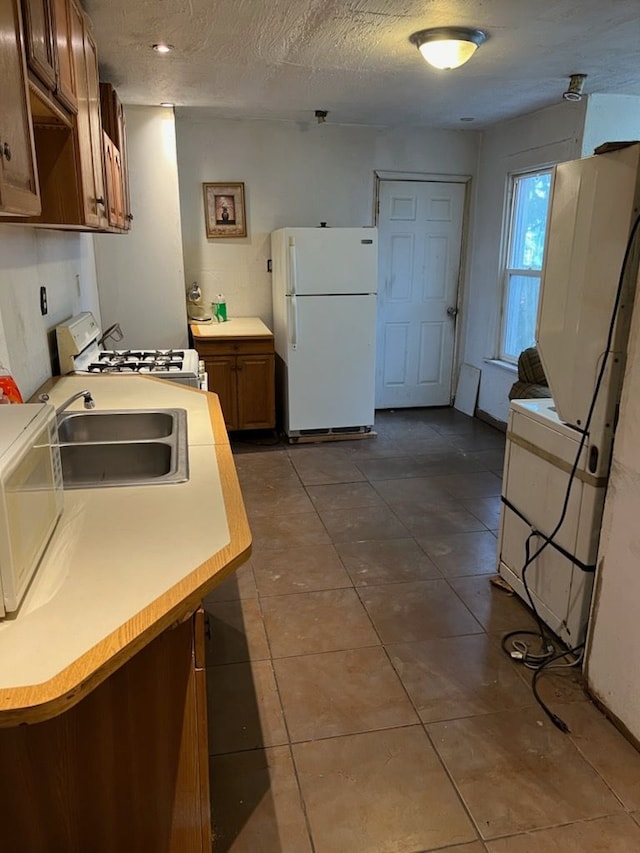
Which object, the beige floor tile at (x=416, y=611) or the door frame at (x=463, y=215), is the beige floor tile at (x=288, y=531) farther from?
the door frame at (x=463, y=215)

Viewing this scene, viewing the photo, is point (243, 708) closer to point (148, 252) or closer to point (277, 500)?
point (277, 500)

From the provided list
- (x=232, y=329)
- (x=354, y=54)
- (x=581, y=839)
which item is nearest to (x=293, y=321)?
(x=232, y=329)

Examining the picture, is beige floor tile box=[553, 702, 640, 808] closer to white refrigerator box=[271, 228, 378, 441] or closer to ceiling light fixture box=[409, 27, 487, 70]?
ceiling light fixture box=[409, 27, 487, 70]

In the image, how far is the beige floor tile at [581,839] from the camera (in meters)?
1.57

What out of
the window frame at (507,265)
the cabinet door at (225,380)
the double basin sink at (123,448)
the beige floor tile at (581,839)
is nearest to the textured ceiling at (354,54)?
the window frame at (507,265)

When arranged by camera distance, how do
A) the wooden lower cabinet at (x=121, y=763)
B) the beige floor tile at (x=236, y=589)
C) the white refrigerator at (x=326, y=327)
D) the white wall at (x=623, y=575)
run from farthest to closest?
the white refrigerator at (x=326, y=327) < the beige floor tile at (x=236, y=589) < the white wall at (x=623, y=575) < the wooden lower cabinet at (x=121, y=763)

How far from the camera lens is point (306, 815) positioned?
1.66m

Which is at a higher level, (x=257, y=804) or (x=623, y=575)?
(x=623, y=575)

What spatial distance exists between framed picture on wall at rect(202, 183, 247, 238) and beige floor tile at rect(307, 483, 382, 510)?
7.59ft

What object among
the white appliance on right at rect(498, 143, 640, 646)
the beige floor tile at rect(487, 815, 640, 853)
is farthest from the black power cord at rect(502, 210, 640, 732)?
the beige floor tile at rect(487, 815, 640, 853)

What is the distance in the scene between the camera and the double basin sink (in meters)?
1.77

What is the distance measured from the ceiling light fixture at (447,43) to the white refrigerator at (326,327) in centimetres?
161

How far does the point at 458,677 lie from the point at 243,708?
2.49 ft

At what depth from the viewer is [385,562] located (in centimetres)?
297
